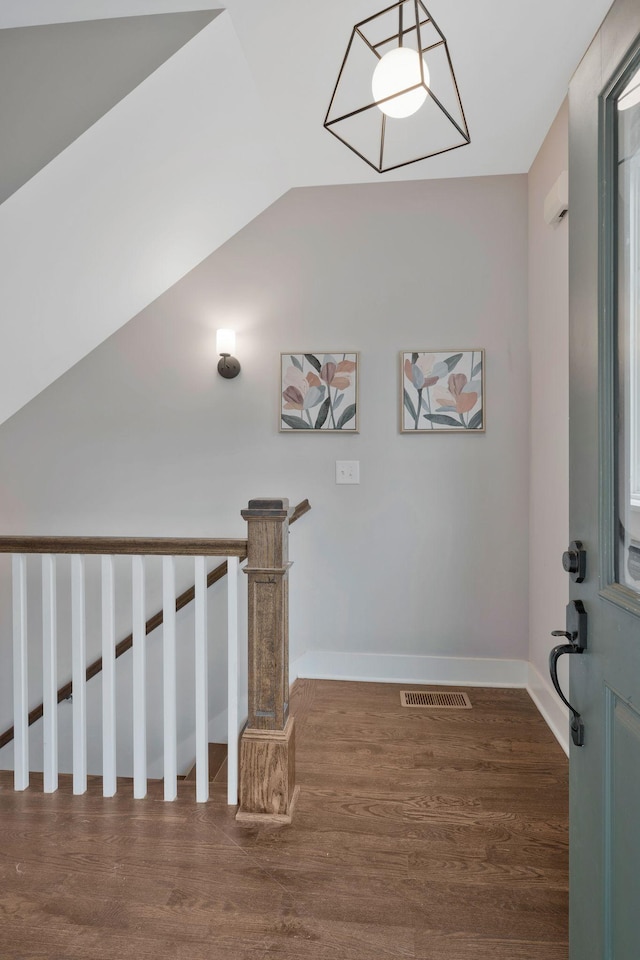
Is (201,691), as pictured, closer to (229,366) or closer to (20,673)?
(20,673)

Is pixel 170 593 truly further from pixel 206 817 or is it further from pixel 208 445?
pixel 208 445

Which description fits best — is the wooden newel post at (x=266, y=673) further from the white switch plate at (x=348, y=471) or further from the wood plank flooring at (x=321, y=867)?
the white switch plate at (x=348, y=471)

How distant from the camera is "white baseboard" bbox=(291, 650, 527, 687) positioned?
2768mm

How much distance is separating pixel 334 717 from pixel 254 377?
167 cm

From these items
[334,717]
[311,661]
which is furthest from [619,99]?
[311,661]

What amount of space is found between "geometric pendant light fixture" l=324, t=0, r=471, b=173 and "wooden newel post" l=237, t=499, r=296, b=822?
109 centimetres

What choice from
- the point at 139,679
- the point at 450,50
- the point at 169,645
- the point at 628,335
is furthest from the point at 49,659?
the point at 450,50

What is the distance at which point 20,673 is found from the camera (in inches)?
→ 74.3

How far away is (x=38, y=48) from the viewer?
1.88 metres

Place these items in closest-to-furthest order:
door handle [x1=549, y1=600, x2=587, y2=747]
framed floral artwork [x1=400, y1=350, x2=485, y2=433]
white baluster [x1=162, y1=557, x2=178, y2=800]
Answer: door handle [x1=549, y1=600, x2=587, y2=747] < white baluster [x1=162, y1=557, x2=178, y2=800] < framed floral artwork [x1=400, y1=350, x2=485, y2=433]

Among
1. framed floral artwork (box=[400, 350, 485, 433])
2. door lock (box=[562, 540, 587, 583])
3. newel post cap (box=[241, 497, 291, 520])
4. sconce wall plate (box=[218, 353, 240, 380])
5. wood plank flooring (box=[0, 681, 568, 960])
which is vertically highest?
sconce wall plate (box=[218, 353, 240, 380])

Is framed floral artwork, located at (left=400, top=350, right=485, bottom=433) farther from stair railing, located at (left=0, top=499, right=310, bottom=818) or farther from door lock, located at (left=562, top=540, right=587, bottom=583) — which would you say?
door lock, located at (left=562, top=540, right=587, bottom=583)

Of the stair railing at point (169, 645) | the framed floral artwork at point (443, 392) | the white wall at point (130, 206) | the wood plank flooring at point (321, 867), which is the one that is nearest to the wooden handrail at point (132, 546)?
the stair railing at point (169, 645)

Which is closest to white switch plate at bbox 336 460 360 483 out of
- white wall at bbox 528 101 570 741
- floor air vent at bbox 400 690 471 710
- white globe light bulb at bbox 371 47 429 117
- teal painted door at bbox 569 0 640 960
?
white wall at bbox 528 101 570 741
